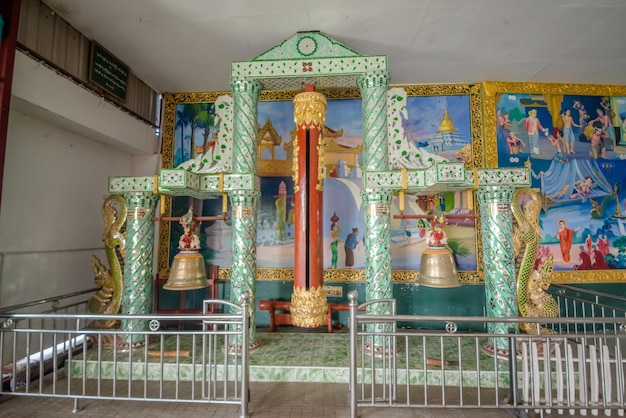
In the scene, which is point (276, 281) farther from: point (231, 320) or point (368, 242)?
point (231, 320)

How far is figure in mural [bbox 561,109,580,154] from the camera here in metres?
5.83

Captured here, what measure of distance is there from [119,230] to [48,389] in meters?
2.02

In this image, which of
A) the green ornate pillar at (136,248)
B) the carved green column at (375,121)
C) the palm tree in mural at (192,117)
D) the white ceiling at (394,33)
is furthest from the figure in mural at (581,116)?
the green ornate pillar at (136,248)

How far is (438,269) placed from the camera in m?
3.83

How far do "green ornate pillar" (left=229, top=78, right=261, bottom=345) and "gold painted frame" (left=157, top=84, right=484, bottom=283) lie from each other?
4.95 feet

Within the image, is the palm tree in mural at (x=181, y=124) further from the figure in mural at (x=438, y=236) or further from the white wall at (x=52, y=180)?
the figure in mural at (x=438, y=236)

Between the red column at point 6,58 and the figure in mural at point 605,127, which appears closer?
the red column at point 6,58

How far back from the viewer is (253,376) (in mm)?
3818

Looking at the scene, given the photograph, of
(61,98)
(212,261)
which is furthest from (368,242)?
(61,98)

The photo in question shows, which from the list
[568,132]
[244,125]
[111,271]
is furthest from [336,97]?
[111,271]

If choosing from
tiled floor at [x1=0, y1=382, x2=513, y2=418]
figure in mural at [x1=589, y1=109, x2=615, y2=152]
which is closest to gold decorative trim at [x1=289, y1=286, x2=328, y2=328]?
tiled floor at [x1=0, y1=382, x2=513, y2=418]

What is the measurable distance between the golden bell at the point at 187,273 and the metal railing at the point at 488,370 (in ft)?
7.06

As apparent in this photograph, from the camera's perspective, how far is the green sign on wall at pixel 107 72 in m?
4.77

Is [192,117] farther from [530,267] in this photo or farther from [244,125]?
[530,267]
